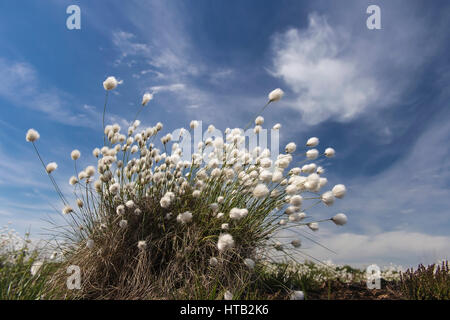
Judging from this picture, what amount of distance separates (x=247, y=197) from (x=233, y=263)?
2.90 ft

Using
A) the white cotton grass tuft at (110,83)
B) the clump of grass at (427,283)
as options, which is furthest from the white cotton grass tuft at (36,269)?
the clump of grass at (427,283)

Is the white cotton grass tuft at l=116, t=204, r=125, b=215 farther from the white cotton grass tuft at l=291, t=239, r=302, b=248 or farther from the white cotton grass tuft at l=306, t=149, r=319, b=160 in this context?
the white cotton grass tuft at l=306, t=149, r=319, b=160

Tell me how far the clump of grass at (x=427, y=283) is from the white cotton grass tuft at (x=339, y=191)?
1.34 m

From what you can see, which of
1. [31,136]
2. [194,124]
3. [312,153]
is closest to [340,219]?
[312,153]

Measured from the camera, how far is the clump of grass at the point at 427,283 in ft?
10.7

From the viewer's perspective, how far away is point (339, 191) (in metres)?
3.14

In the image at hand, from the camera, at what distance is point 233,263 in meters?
3.34

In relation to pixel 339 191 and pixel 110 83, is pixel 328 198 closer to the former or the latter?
pixel 339 191

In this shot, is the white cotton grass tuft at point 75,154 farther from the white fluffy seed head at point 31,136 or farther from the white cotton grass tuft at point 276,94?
the white cotton grass tuft at point 276,94

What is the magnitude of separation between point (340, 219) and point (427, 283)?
129cm

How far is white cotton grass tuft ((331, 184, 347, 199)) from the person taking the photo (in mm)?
3127

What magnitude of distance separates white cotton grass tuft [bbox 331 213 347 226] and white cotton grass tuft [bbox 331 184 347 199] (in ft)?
0.60
